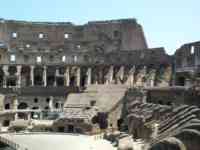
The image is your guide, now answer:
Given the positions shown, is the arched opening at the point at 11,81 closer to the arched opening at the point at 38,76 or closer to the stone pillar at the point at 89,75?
the arched opening at the point at 38,76

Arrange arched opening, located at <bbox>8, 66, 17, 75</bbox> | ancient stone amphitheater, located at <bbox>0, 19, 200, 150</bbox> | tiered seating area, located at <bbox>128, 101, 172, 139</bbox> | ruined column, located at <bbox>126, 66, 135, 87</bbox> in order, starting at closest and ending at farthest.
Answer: tiered seating area, located at <bbox>128, 101, 172, 139</bbox> → ancient stone amphitheater, located at <bbox>0, 19, 200, 150</bbox> → ruined column, located at <bbox>126, 66, 135, 87</bbox> → arched opening, located at <bbox>8, 66, 17, 75</bbox>

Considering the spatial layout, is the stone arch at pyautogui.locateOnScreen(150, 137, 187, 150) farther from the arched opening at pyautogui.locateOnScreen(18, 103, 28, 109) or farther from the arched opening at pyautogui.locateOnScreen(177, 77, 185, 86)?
the arched opening at pyautogui.locateOnScreen(18, 103, 28, 109)

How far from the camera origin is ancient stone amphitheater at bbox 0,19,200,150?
3155 cm

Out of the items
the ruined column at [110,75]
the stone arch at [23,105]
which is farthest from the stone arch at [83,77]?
the stone arch at [23,105]

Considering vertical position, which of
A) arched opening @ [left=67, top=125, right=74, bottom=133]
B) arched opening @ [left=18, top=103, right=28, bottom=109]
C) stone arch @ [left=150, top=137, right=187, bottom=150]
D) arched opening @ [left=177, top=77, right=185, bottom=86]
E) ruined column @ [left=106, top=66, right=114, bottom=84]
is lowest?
arched opening @ [left=67, top=125, right=74, bottom=133]

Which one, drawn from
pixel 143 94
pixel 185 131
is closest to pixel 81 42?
pixel 143 94

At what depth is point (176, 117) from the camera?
2528 cm

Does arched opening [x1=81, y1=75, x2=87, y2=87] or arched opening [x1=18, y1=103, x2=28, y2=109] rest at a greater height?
arched opening [x1=81, y1=75, x2=87, y2=87]

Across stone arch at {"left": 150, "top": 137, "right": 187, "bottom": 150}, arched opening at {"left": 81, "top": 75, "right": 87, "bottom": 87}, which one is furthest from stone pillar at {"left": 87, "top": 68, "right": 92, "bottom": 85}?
stone arch at {"left": 150, "top": 137, "right": 187, "bottom": 150}

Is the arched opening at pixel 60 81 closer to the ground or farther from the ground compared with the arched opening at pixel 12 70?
closer to the ground

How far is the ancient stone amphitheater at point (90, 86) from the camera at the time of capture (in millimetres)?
31547

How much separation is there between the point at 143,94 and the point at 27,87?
1816cm

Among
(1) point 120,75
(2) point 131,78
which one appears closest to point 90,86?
(1) point 120,75

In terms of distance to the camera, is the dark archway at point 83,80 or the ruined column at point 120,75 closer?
the ruined column at point 120,75
